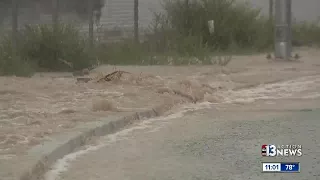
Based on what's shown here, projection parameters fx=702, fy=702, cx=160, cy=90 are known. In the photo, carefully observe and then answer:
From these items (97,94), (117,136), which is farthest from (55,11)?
(117,136)

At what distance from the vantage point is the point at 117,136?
9.06 m

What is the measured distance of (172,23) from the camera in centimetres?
2597

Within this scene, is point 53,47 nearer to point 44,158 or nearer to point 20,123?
point 20,123

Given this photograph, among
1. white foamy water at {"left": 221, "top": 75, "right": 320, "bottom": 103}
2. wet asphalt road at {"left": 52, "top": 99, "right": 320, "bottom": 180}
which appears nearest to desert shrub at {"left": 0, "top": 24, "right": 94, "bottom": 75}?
white foamy water at {"left": 221, "top": 75, "right": 320, "bottom": 103}

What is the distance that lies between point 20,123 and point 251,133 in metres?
3.05

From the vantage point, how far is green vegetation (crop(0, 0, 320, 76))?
17.2 m

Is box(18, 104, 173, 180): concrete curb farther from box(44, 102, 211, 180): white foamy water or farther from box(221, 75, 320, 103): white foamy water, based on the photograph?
box(221, 75, 320, 103): white foamy water

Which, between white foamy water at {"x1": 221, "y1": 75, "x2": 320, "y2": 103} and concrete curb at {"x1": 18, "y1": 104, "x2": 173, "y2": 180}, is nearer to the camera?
concrete curb at {"x1": 18, "y1": 104, "x2": 173, "y2": 180}

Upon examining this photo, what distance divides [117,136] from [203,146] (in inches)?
51.5

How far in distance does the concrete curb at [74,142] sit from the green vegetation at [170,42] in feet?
18.5

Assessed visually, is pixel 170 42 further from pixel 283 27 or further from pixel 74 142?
pixel 74 142

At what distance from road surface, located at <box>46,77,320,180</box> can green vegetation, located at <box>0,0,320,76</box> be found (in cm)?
638

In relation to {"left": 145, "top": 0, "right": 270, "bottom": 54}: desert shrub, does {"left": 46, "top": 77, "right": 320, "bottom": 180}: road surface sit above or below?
below

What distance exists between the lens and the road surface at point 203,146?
6.95m
